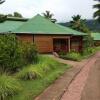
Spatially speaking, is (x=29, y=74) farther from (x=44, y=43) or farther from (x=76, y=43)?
(x=76, y=43)

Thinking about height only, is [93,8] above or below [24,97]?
above

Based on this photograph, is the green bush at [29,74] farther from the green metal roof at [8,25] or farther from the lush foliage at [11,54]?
the green metal roof at [8,25]

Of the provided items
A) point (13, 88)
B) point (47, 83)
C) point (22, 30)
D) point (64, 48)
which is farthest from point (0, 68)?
point (64, 48)

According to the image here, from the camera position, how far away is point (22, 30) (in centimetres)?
3731

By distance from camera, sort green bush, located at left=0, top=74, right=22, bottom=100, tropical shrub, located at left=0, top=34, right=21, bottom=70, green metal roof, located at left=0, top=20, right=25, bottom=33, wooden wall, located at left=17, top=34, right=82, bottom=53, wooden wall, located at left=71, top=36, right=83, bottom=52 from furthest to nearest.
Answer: wooden wall, located at left=71, top=36, right=83, bottom=52
green metal roof, located at left=0, top=20, right=25, bottom=33
wooden wall, located at left=17, top=34, right=82, bottom=53
tropical shrub, located at left=0, top=34, right=21, bottom=70
green bush, located at left=0, top=74, right=22, bottom=100

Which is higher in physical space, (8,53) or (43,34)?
(43,34)

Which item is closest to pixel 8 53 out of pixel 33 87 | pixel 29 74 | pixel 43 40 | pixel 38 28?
pixel 29 74

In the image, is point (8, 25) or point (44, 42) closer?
point (44, 42)

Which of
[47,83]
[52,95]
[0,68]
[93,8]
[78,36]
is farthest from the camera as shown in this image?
[93,8]

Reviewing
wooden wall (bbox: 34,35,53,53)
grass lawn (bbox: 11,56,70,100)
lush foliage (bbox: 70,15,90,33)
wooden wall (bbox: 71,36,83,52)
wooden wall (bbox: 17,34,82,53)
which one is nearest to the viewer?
grass lawn (bbox: 11,56,70,100)

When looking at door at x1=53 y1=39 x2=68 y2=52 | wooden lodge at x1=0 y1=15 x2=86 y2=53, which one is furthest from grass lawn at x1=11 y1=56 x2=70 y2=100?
door at x1=53 y1=39 x2=68 y2=52

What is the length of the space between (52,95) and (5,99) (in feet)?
6.88

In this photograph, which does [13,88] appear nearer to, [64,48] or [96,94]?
[96,94]

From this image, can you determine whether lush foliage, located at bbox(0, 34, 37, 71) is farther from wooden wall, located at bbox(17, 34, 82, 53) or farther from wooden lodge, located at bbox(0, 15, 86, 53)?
wooden wall, located at bbox(17, 34, 82, 53)
